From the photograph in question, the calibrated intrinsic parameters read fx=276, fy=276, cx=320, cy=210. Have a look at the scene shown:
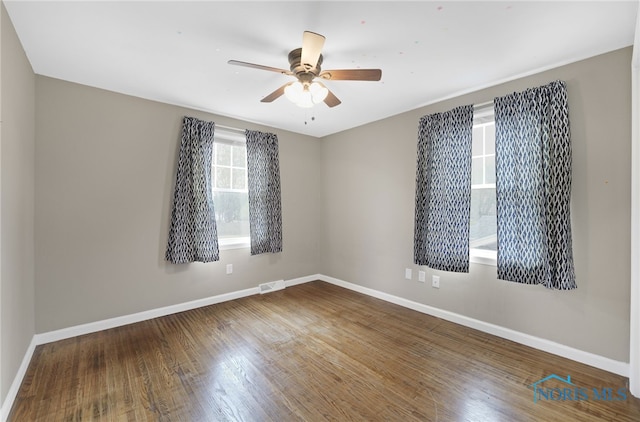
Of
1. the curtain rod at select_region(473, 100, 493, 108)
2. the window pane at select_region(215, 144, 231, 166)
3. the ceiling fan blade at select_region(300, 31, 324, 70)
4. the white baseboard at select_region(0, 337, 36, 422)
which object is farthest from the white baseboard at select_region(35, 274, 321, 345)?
the curtain rod at select_region(473, 100, 493, 108)

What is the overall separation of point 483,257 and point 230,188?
3180mm

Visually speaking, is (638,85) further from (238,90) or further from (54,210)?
(54,210)

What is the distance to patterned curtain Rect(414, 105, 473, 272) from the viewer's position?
2859 millimetres

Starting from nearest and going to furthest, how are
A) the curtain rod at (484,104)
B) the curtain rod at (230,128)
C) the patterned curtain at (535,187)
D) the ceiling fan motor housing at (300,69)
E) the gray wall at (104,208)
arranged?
the ceiling fan motor housing at (300,69) < the patterned curtain at (535,187) < the gray wall at (104,208) < the curtain rod at (484,104) < the curtain rod at (230,128)

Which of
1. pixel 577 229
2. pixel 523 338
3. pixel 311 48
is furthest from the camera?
pixel 523 338

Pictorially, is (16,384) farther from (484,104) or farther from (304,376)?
(484,104)

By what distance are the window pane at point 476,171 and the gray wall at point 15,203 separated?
3775mm

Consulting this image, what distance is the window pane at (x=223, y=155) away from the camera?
373 cm

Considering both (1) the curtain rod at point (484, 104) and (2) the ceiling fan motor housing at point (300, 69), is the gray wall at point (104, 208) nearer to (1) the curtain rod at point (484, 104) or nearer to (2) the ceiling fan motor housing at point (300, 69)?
(2) the ceiling fan motor housing at point (300, 69)

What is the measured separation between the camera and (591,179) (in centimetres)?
223

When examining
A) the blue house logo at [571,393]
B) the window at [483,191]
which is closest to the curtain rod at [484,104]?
the window at [483,191]

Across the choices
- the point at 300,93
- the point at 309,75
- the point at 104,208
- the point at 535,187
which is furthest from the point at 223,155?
the point at 535,187

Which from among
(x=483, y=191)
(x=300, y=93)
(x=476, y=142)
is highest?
(x=300, y=93)

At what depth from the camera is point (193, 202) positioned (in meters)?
3.29
